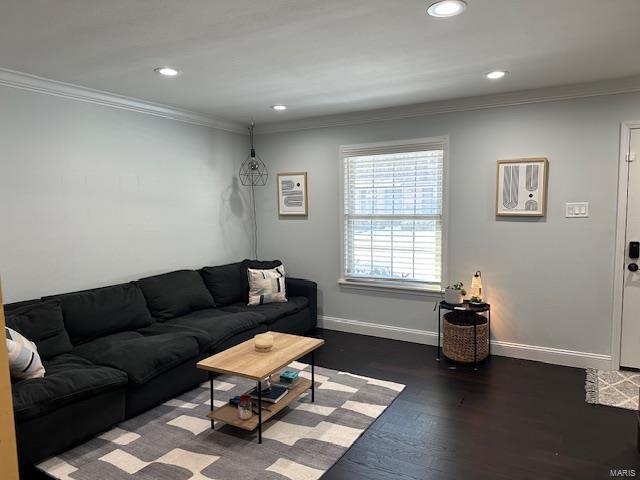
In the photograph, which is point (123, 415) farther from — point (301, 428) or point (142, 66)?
point (142, 66)

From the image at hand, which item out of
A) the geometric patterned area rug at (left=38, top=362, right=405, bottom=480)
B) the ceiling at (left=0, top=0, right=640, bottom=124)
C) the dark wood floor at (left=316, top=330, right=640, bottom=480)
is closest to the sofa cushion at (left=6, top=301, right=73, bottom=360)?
the geometric patterned area rug at (left=38, top=362, right=405, bottom=480)

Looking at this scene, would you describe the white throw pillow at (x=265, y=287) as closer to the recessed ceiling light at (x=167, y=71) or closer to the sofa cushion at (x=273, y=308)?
the sofa cushion at (x=273, y=308)

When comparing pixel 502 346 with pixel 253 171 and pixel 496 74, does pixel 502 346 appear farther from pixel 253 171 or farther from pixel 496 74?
pixel 253 171

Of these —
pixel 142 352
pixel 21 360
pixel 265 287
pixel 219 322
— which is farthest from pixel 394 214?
pixel 21 360

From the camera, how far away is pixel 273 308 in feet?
14.0

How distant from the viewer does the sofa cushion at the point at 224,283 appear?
14.5 ft

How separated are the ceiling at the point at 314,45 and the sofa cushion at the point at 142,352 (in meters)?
1.91

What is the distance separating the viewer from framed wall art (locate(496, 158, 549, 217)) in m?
3.73

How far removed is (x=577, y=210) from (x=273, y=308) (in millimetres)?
2861

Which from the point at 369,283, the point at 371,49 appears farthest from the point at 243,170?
the point at 371,49

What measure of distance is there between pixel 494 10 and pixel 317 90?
1.74m

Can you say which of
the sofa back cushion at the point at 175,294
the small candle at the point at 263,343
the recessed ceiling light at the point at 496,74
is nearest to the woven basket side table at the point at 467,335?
the small candle at the point at 263,343

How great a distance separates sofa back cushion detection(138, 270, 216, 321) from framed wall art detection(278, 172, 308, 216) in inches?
52.9

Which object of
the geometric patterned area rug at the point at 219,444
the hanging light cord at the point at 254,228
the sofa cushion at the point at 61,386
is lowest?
the geometric patterned area rug at the point at 219,444
